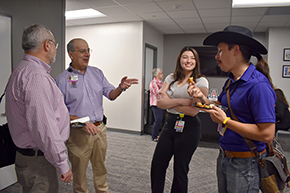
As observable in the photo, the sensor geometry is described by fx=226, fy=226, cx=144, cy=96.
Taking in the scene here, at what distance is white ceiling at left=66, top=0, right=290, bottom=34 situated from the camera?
420 cm

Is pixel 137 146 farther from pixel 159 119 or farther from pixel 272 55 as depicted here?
pixel 272 55

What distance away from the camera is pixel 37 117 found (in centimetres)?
133

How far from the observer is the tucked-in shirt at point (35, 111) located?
1342mm

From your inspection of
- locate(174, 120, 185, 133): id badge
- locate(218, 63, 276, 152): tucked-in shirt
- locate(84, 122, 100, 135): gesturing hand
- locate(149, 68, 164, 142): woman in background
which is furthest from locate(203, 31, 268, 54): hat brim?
locate(149, 68, 164, 142): woman in background

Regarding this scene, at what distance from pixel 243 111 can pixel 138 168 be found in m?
2.52

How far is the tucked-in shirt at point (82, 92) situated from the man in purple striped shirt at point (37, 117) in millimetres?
508

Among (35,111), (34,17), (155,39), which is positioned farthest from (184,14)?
(35,111)

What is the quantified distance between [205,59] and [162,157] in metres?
5.54

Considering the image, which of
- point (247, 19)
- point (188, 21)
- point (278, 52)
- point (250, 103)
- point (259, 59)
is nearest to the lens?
point (250, 103)

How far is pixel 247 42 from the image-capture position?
1.33m

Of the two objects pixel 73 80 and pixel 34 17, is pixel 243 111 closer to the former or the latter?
pixel 73 80

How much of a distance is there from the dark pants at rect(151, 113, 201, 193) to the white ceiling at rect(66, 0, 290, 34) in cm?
273

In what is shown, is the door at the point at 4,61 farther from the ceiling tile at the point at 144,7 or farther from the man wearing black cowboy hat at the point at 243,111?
the man wearing black cowboy hat at the point at 243,111

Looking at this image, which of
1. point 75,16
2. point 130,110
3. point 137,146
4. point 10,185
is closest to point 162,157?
point 10,185
